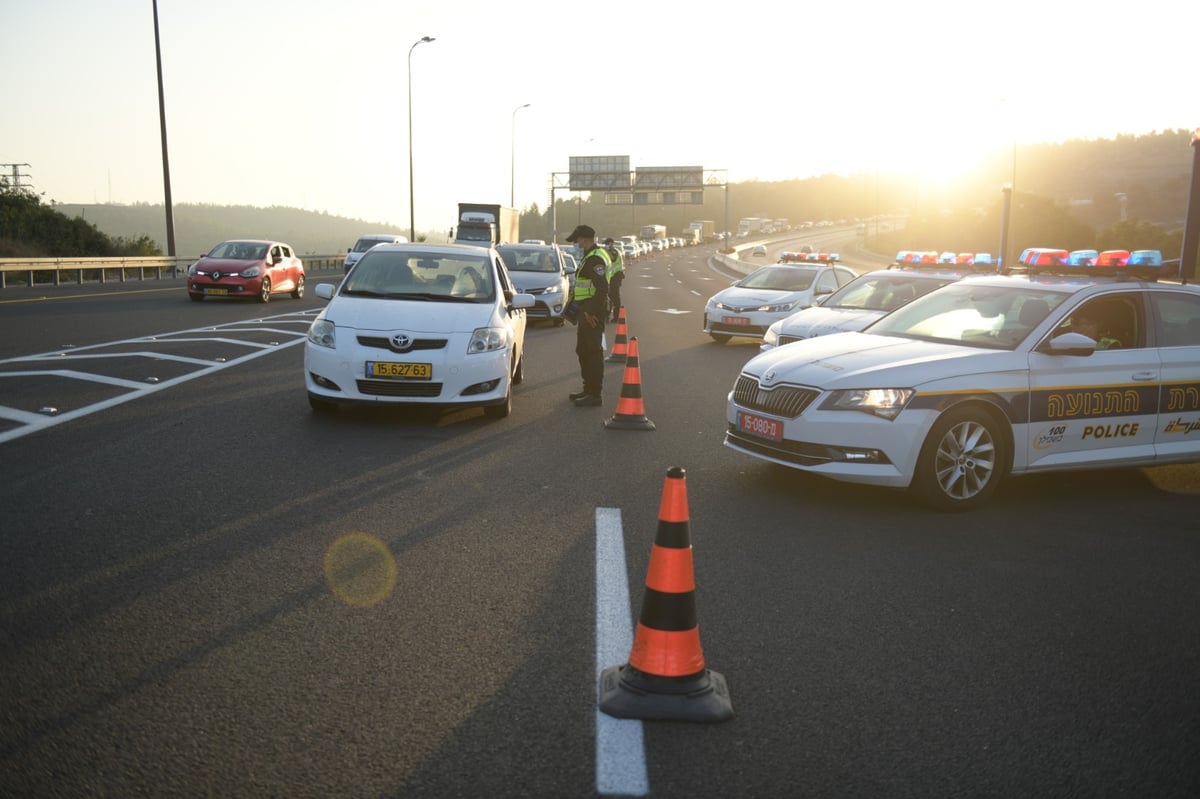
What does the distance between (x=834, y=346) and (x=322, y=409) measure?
16.7 feet

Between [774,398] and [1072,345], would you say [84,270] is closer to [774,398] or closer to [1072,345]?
[774,398]

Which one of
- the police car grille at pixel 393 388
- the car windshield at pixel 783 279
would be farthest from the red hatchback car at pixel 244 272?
the police car grille at pixel 393 388

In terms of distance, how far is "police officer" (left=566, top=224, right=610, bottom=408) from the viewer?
1155cm

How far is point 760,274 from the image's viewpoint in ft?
68.1

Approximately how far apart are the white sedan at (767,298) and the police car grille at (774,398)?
11.3m

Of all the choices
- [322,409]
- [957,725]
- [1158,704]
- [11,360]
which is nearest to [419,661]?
[957,725]

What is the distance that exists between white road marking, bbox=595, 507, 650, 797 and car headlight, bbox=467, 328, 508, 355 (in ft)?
12.1

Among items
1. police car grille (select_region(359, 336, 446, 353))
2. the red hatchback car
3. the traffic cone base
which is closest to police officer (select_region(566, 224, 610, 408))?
police car grille (select_region(359, 336, 446, 353))

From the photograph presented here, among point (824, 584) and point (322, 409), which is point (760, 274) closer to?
point (322, 409)

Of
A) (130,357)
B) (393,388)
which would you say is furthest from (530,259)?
(393,388)

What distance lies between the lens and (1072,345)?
24.0ft

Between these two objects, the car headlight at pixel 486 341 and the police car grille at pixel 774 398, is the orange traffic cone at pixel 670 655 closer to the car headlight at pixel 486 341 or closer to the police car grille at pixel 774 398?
the police car grille at pixel 774 398

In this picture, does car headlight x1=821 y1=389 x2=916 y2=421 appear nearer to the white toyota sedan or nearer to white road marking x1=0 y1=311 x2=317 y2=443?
the white toyota sedan

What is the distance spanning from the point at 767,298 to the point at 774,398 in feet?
39.9
